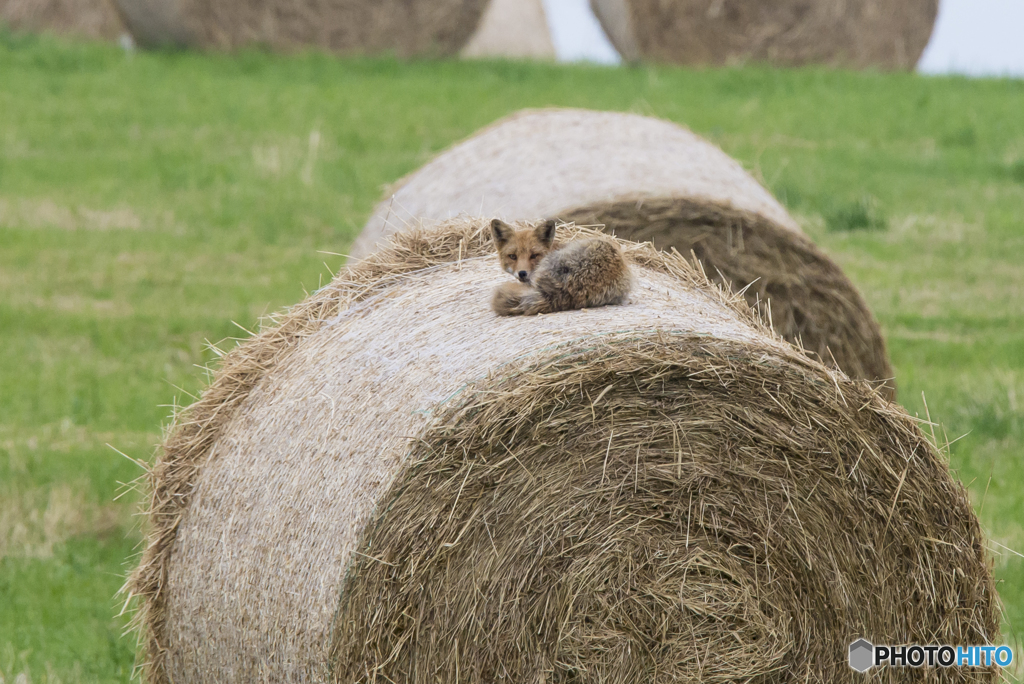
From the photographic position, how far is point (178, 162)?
13.1 metres

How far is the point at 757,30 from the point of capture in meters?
18.1

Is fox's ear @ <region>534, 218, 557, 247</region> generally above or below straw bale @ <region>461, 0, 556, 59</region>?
above

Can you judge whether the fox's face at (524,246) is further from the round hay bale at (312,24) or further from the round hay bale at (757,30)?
the round hay bale at (757,30)

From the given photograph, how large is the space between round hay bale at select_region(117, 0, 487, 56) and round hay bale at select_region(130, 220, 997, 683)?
1222cm

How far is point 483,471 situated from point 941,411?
5124 millimetres

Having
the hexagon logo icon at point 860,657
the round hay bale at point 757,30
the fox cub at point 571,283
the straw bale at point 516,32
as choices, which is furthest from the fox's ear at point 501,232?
the straw bale at point 516,32

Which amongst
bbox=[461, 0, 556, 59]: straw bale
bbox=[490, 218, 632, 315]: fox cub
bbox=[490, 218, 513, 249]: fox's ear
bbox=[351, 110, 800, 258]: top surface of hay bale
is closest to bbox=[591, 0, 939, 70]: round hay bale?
bbox=[461, 0, 556, 59]: straw bale

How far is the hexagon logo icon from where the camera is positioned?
4.61 meters

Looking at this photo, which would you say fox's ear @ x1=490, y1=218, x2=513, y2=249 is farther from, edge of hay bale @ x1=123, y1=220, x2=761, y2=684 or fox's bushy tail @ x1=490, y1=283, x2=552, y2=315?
edge of hay bale @ x1=123, y1=220, x2=761, y2=684

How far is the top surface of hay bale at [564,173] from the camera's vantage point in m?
7.07

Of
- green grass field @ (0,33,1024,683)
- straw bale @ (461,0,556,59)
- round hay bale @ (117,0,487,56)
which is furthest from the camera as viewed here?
straw bale @ (461,0,556,59)

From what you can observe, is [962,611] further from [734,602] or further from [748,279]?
Answer: [748,279]

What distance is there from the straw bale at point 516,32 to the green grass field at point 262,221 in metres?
5.85

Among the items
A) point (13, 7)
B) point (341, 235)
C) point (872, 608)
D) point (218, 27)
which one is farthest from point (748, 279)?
point (13, 7)
